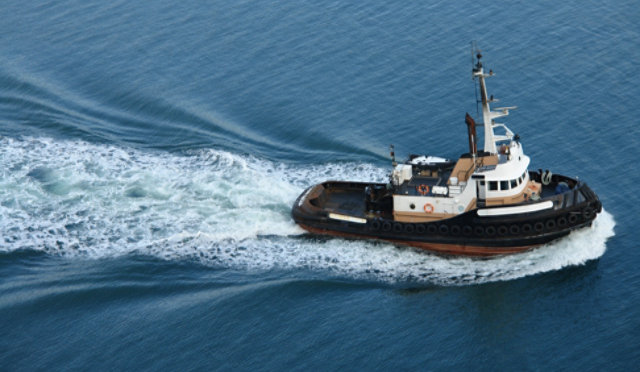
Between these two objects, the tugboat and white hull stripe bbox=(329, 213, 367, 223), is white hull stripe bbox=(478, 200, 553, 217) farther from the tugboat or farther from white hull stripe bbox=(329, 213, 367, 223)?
white hull stripe bbox=(329, 213, 367, 223)

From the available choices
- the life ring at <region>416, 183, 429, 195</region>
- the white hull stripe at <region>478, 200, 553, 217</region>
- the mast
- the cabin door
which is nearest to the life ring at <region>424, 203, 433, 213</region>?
the life ring at <region>416, 183, 429, 195</region>

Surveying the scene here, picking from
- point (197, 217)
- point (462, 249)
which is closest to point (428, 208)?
point (462, 249)

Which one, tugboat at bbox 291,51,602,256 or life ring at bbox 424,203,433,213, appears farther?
life ring at bbox 424,203,433,213

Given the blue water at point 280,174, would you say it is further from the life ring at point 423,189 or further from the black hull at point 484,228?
the life ring at point 423,189

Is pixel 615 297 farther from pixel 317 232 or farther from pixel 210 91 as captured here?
pixel 210 91

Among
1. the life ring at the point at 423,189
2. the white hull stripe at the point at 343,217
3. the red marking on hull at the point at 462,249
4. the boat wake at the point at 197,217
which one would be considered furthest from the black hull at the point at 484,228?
the life ring at the point at 423,189

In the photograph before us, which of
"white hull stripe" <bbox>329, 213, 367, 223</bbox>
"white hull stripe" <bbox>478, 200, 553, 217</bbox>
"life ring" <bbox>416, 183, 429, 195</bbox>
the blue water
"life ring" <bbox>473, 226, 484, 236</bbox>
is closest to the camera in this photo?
the blue water

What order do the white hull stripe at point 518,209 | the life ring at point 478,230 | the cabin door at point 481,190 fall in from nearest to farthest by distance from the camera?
the white hull stripe at point 518,209 → the life ring at point 478,230 → the cabin door at point 481,190
